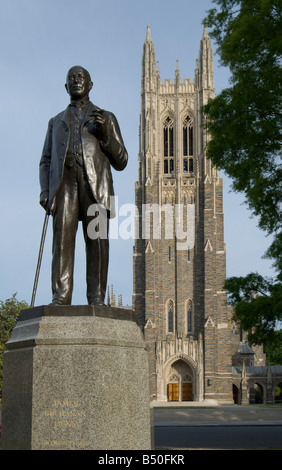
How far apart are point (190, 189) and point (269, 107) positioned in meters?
42.5

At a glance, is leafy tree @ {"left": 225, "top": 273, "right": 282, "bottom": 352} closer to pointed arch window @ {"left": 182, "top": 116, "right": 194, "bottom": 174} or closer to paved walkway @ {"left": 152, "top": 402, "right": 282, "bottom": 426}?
paved walkway @ {"left": 152, "top": 402, "right": 282, "bottom": 426}

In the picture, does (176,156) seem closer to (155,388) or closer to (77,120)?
(155,388)

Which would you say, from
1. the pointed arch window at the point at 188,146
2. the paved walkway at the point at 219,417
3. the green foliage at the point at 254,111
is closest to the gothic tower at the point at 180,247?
the pointed arch window at the point at 188,146

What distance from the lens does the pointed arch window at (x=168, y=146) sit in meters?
57.4

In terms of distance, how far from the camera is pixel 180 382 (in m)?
51.7

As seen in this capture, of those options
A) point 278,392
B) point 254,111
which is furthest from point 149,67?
point 254,111

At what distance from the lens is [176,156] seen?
5691 centimetres

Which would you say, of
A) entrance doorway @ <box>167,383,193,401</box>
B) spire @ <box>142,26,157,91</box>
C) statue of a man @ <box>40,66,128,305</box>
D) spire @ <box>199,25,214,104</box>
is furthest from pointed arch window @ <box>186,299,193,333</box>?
statue of a man @ <box>40,66,128,305</box>

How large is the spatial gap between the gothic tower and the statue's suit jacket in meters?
45.9

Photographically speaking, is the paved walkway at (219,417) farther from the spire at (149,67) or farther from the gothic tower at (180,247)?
the spire at (149,67)

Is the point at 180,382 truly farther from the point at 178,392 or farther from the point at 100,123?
the point at 100,123

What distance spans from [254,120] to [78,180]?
7951mm

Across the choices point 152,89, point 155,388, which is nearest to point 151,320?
point 155,388
